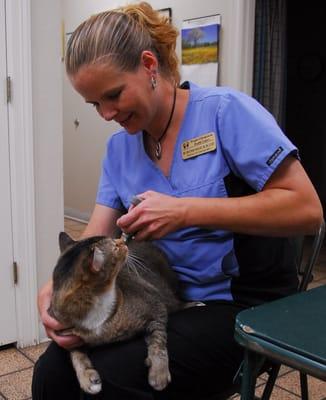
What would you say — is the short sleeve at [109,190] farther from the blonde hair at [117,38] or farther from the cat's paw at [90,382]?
the cat's paw at [90,382]

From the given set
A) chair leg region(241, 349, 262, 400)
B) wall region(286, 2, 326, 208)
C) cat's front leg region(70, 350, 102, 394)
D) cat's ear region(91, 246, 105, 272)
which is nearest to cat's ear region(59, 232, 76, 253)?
cat's ear region(91, 246, 105, 272)

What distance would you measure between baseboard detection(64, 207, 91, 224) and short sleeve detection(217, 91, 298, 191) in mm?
3638

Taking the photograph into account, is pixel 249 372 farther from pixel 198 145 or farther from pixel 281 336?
pixel 198 145

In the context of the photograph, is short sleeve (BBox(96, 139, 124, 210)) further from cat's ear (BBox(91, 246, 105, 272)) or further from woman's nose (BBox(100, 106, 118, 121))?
cat's ear (BBox(91, 246, 105, 272))

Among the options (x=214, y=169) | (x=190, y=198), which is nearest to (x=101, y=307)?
(x=190, y=198)

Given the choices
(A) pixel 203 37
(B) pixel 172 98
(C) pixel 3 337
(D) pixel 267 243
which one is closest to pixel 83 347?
(D) pixel 267 243

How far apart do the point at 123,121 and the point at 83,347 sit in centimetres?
51

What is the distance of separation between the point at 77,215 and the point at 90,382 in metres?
3.94

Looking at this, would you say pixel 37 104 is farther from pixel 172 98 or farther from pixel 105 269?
pixel 105 269

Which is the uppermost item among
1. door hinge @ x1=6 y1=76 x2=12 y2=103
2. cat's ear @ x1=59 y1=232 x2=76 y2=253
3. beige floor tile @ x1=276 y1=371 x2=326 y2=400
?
door hinge @ x1=6 y1=76 x2=12 y2=103

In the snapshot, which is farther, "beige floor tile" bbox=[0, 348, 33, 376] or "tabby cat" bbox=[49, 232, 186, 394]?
"beige floor tile" bbox=[0, 348, 33, 376]

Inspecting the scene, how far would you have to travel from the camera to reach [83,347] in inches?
38.9

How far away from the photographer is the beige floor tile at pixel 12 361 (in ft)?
6.67

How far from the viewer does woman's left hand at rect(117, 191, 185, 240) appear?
0.94 metres
